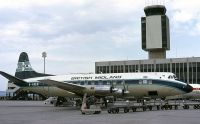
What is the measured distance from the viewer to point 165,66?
370 feet

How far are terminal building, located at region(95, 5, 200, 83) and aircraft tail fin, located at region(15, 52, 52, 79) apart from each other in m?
65.1

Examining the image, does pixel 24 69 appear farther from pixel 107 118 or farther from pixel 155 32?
pixel 155 32

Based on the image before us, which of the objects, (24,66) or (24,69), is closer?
(24,69)

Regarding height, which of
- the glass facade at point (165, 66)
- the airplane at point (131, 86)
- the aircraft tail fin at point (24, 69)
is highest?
the glass facade at point (165, 66)

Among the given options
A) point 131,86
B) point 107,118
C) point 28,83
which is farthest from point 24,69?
point 107,118

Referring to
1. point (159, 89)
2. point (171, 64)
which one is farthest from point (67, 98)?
point (171, 64)

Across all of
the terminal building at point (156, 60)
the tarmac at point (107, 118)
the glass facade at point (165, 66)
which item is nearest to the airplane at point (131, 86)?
the tarmac at point (107, 118)

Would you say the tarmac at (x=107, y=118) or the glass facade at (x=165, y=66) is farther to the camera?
the glass facade at (x=165, y=66)

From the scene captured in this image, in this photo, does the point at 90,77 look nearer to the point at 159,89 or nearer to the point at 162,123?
the point at 159,89

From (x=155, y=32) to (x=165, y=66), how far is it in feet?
59.2

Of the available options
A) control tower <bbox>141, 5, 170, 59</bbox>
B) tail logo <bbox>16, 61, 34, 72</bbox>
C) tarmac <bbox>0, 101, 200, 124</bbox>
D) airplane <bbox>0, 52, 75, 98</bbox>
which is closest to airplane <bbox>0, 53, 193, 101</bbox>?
airplane <bbox>0, 52, 75, 98</bbox>

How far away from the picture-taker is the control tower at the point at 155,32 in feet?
411

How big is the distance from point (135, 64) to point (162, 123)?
96991 millimetres

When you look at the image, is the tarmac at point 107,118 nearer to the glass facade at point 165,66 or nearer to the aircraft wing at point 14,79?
the aircraft wing at point 14,79
